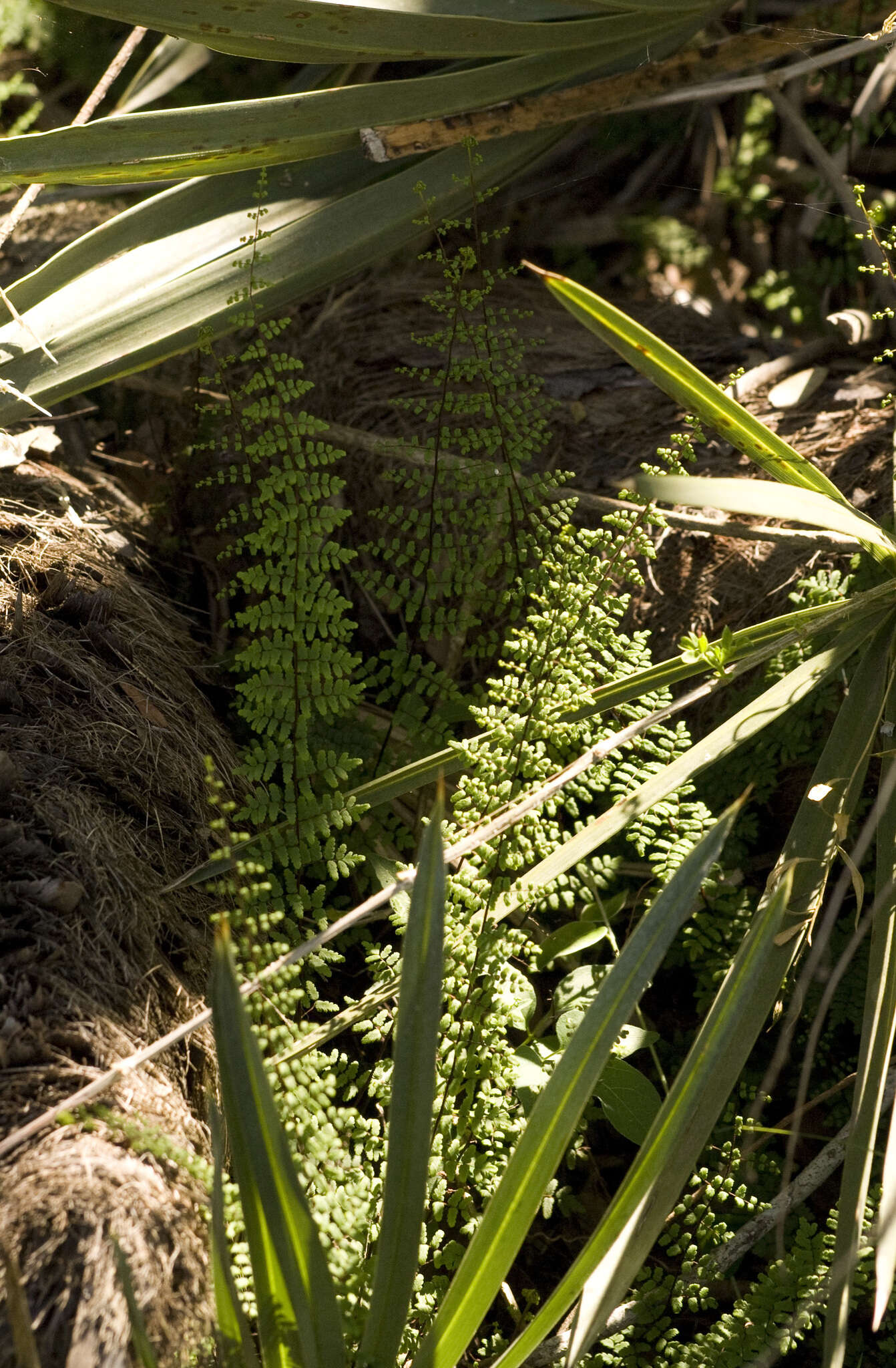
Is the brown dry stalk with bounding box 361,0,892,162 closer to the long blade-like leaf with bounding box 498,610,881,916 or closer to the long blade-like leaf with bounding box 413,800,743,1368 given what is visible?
the long blade-like leaf with bounding box 498,610,881,916

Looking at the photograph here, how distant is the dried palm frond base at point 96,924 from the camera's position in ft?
3.67

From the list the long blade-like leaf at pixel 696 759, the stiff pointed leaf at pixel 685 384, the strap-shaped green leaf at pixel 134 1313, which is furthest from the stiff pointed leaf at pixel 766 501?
the strap-shaped green leaf at pixel 134 1313

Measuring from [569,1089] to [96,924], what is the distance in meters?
0.70

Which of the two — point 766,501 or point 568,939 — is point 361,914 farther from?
point 766,501

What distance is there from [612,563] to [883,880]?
2.24 ft

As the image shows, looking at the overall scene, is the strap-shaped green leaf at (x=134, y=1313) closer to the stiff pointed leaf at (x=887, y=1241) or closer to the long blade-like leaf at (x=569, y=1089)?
the long blade-like leaf at (x=569, y=1089)

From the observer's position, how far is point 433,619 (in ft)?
6.47

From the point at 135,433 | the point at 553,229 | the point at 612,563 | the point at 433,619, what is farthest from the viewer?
the point at 553,229

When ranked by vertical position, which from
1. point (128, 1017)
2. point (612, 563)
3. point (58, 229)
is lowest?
point (128, 1017)

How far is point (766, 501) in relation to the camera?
139 cm

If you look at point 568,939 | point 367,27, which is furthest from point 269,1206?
point 367,27

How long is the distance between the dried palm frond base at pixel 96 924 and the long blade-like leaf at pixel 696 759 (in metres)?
0.56

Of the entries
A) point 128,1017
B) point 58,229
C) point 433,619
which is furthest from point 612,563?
point 58,229

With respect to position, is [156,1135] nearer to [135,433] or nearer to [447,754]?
[447,754]
